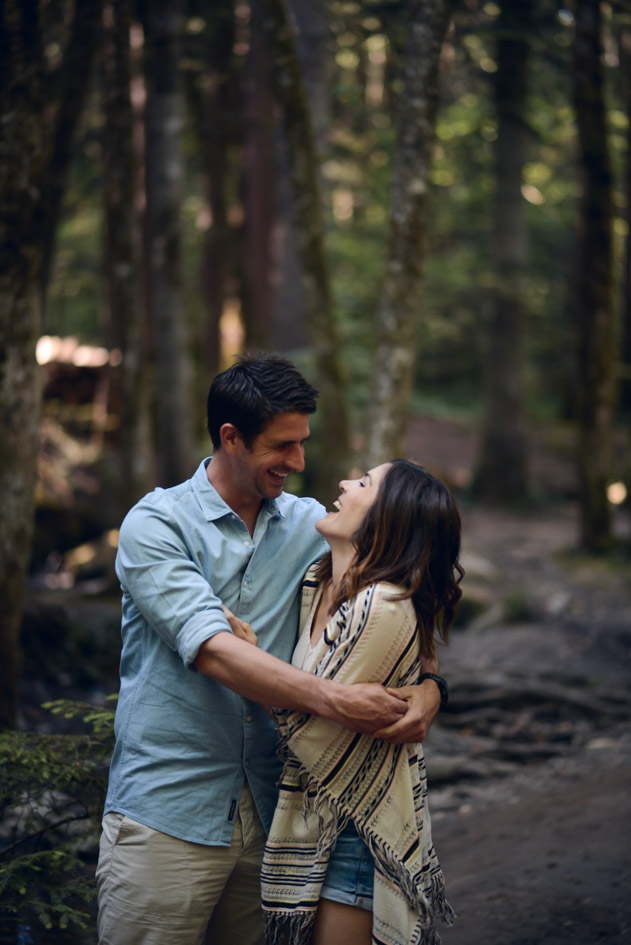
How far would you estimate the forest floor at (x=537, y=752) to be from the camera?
463 centimetres

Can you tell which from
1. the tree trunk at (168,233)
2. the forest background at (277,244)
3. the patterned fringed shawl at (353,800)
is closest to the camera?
the patterned fringed shawl at (353,800)

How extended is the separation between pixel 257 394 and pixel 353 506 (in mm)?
493

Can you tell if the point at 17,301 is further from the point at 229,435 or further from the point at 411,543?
the point at 411,543

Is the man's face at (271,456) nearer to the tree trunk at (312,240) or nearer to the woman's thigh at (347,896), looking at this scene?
the woman's thigh at (347,896)

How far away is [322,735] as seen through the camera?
110 inches

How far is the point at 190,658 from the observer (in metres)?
2.65

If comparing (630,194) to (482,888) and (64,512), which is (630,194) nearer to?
(64,512)

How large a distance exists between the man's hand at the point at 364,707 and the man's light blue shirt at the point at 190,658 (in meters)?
0.39

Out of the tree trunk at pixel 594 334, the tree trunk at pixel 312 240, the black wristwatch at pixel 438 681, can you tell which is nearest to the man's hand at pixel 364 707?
the black wristwatch at pixel 438 681

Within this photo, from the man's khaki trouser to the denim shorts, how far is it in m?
0.30

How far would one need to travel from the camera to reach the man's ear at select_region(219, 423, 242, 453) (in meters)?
3.05

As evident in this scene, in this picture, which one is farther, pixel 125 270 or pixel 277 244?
pixel 277 244

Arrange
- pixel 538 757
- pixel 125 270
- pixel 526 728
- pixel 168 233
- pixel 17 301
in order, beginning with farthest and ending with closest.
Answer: pixel 168 233
pixel 125 270
pixel 526 728
pixel 538 757
pixel 17 301

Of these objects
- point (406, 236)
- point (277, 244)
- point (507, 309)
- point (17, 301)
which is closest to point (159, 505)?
point (17, 301)
